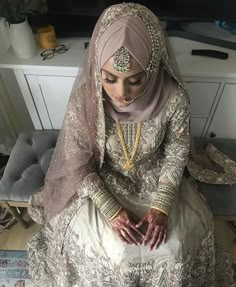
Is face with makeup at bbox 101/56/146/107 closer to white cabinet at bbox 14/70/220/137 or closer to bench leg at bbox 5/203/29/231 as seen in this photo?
white cabinet at bbox 14/70/220/137

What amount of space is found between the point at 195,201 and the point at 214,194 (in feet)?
0.63

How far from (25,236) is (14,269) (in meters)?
0.17

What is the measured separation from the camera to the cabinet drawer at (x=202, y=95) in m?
1.32

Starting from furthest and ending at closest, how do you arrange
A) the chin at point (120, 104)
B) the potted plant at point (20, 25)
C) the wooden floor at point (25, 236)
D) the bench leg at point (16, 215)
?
the wooden floor at point (25, 236) → the bench leg at point (16, 215) → the potted plant at point (20, 25) → the chin at point (120, 104)

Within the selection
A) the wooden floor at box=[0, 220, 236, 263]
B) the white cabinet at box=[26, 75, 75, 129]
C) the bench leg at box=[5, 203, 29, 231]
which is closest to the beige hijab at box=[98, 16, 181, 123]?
the white cabinet at box=[26, 75, 75, 129]

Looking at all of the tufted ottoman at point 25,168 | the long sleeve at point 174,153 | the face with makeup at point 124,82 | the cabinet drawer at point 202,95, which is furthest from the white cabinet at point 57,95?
the face with makeup at point 124,82

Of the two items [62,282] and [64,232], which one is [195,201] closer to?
[64,232]

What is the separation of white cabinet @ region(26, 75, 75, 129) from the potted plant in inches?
4.7

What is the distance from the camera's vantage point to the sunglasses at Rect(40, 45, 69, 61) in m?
1.34

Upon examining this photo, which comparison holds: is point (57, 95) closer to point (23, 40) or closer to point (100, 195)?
point (23, 40)

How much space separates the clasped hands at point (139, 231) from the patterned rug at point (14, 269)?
713 millimetres

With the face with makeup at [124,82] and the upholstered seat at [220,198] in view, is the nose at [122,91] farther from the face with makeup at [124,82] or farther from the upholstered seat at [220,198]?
the upholstered seat at [220,198]

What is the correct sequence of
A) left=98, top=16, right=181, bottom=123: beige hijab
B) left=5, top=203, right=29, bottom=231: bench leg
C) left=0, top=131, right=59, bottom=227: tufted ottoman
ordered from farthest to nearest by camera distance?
left=5, top=203, right=29, bottom=231: bench leg < left=0, top=131, right=59, bottom=227: tufted ottoman < left=98, top=16, right=181, bottom=123: beige hijab

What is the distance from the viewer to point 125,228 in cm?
99
